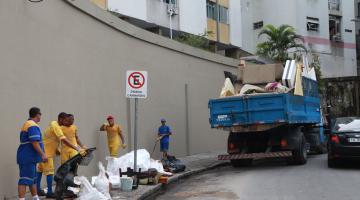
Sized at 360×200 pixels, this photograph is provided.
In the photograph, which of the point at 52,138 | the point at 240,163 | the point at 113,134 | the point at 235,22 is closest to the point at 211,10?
the point at 235,22

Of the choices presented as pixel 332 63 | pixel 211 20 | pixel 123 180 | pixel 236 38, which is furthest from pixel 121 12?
pixel 332 63

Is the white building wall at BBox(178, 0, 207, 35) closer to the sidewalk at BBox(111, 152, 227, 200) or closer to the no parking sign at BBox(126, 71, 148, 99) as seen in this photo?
the sidewalk at BBox(111, 152, 227, 200)

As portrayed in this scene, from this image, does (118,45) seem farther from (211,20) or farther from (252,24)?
(252,24)

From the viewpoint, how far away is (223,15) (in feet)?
129

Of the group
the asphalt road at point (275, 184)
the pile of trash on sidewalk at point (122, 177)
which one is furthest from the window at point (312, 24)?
the pile of trash on sidewalk at point (122, 177)

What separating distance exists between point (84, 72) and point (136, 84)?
6.55ft

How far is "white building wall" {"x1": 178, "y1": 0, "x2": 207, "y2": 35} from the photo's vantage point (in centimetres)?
3428

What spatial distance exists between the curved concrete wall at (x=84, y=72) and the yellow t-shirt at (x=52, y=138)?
59cm

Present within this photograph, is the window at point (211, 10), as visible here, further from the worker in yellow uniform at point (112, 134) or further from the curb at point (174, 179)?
the worker in yellow uniform at point (112, 134)

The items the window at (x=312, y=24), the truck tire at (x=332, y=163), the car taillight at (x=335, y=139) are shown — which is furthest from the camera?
the window at (x=312, y=24)

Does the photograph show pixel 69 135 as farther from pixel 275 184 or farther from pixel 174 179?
pixel 275 184

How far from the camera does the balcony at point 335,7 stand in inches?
1817

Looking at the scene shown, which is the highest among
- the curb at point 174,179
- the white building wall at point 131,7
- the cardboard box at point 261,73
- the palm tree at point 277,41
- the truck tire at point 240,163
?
the white building wall at point 131,7

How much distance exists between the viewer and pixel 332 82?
34031 mm
